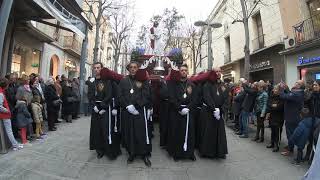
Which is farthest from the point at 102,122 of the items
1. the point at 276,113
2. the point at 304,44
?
the point at 304,44

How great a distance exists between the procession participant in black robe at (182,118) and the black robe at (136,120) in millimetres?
665

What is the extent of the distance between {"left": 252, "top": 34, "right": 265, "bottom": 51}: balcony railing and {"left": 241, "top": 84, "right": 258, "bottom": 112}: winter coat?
1323cm

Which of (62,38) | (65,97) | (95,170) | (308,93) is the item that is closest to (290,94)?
(308,93)

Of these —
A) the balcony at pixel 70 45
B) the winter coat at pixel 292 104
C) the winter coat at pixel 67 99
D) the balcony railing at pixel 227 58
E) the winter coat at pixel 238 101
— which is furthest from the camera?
the balcony railing at pixel 227 58

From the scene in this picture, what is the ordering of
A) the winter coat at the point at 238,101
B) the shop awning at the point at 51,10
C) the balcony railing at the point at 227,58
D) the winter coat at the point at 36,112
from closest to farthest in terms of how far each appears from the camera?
the winter coat at the point at 36,112
the winter coat at the point at 238,101
the shop awning at the point at 51,10
the balcony railing at the point at 227,58

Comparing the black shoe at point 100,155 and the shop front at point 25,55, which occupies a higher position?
the shop front at point 25,55

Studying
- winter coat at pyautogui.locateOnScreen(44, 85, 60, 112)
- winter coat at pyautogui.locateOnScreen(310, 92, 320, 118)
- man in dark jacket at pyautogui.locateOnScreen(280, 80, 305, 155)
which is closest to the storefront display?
winter coat at pyautogui.locateOnScreen(44, 85, 60, 112)

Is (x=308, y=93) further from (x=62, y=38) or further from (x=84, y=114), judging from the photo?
(x=62, y=38)

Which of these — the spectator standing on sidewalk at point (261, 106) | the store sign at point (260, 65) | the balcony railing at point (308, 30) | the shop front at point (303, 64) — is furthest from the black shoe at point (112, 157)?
the store sign at point (260, 65)

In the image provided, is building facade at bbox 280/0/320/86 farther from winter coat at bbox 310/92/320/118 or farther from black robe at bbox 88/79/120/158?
black robe at bbox 88/79/120/158

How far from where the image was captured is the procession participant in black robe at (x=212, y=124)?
7.49m

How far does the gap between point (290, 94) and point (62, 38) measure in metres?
22.6

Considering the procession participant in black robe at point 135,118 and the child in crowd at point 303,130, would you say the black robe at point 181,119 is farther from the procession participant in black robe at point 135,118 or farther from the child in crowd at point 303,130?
the child in crowd at point 303,130

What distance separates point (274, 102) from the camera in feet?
27.8
